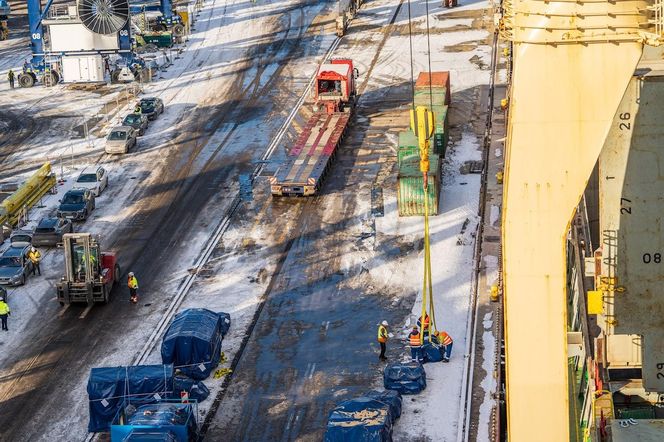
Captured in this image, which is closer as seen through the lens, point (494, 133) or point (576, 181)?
point (576, 181)

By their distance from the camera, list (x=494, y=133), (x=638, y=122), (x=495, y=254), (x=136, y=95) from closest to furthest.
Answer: (x=638, y=122) → (x=495, y=254) → (x=494, y=133) → (x=136, y=95)

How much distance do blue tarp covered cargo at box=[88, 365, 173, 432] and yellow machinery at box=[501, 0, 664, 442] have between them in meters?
18.2

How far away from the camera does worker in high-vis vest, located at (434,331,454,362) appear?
42625 millimetres

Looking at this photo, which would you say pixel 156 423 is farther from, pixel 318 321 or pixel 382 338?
pixel 318 321

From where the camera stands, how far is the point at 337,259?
52312 mm

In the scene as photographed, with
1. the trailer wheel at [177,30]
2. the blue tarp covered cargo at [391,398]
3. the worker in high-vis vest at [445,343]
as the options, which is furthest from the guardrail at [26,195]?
the trailer wheel at [177,30]

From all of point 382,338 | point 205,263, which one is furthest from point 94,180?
point 382,338

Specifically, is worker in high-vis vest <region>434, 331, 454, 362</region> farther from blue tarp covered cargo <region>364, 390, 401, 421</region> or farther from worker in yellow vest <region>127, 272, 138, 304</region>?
worker in yellow vest <region>127, 272, 138, 304</region>

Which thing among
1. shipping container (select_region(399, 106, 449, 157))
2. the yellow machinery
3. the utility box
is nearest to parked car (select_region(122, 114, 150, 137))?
the utility box

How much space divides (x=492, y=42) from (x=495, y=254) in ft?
121

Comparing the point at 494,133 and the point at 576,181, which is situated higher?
the point at 576,181

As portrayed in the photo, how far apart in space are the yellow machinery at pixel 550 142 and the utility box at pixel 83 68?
205ft

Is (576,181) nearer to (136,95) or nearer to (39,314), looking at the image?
(39,314)

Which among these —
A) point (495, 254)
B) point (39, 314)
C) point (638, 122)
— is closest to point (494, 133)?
point (495, 254)
